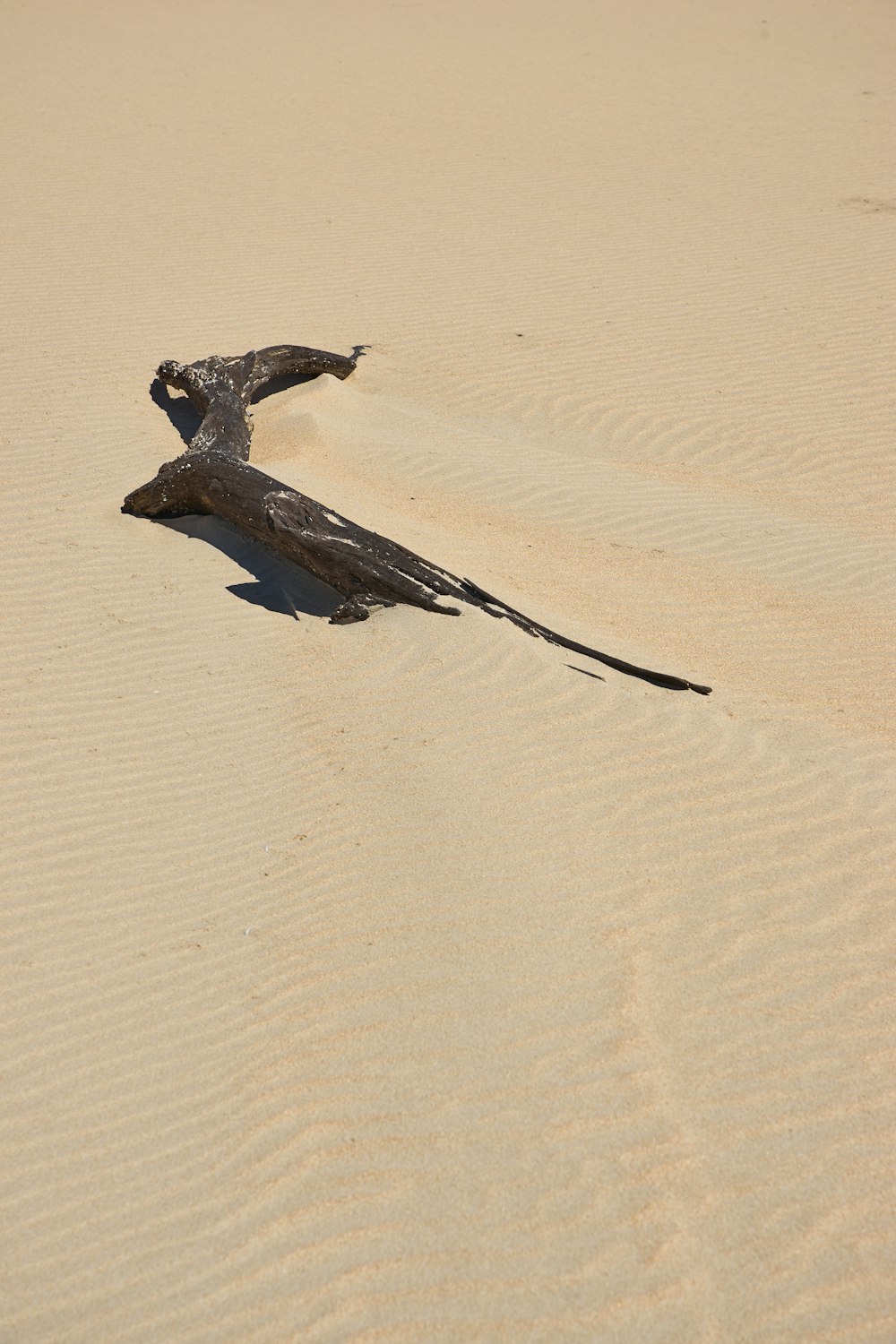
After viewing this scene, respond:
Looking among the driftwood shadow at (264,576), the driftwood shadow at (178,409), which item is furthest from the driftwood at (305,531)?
the driftwood shadow at (178,409)

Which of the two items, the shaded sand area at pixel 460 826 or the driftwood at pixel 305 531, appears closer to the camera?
the shaded sand area at pixel 460 826

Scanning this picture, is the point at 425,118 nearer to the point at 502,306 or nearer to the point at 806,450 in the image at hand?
the point at 502,306

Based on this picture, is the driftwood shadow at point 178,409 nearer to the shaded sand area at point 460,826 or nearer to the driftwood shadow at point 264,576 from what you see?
the shaded sand area at point 460,826

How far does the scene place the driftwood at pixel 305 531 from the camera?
597 cm

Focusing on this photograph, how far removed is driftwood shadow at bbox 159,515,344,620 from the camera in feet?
21.1

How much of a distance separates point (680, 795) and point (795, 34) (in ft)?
80.4

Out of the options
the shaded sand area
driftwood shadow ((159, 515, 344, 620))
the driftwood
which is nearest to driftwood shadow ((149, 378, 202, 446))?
the shaded sand area

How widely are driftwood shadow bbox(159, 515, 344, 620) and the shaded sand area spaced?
0.04 metres

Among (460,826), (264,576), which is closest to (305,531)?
(264,576)

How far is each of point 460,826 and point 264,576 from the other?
110 inches

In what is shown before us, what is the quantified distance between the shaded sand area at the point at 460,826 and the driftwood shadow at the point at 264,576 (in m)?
0.04

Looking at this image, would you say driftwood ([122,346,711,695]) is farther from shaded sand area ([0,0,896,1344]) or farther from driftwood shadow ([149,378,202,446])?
driftwood shadow ([149,378,202,446])

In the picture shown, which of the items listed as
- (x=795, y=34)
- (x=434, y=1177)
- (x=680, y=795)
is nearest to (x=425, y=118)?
(x=795, y=34)

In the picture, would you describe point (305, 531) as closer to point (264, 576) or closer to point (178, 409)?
point (264, 576)
